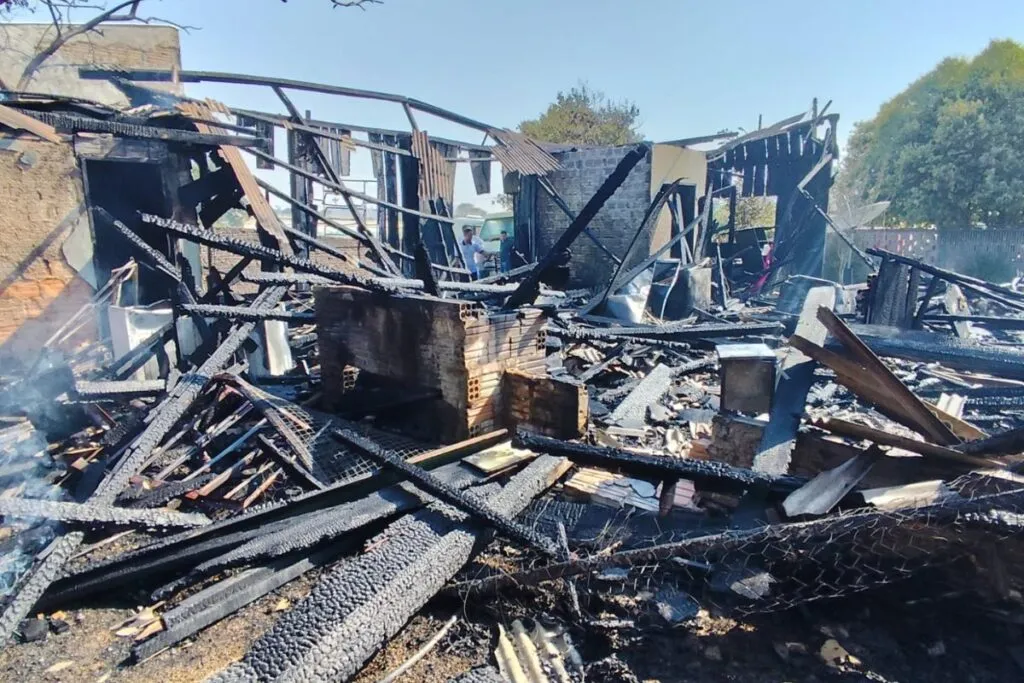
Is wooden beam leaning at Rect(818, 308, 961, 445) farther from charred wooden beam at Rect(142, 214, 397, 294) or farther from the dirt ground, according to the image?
charred wooden beam at Rect(142, 214, 397, 294)

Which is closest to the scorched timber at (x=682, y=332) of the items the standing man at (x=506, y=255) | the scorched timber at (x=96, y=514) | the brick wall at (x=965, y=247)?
the scorched timber at (x=96, y=514)

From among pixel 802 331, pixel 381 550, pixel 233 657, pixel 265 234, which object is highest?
pixel 265 234

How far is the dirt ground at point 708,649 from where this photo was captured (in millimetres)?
2447

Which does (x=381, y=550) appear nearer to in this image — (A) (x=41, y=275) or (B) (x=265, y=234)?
(B) (x=265, y=234)

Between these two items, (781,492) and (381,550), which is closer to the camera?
(381,550)

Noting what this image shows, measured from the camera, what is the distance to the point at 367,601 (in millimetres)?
2619

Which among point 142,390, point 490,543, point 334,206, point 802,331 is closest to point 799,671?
point 490,543

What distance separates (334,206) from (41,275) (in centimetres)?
645

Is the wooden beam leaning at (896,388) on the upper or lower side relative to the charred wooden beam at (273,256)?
lower

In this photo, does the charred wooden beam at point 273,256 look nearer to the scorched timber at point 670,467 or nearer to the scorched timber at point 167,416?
the scorched timber at point 167,416

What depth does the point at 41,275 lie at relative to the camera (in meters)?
7.72

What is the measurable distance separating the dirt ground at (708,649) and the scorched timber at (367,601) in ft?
0.71

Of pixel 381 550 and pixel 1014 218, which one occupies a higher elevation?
pixel 1014 218

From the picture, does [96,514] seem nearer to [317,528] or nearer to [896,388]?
[317,528]
